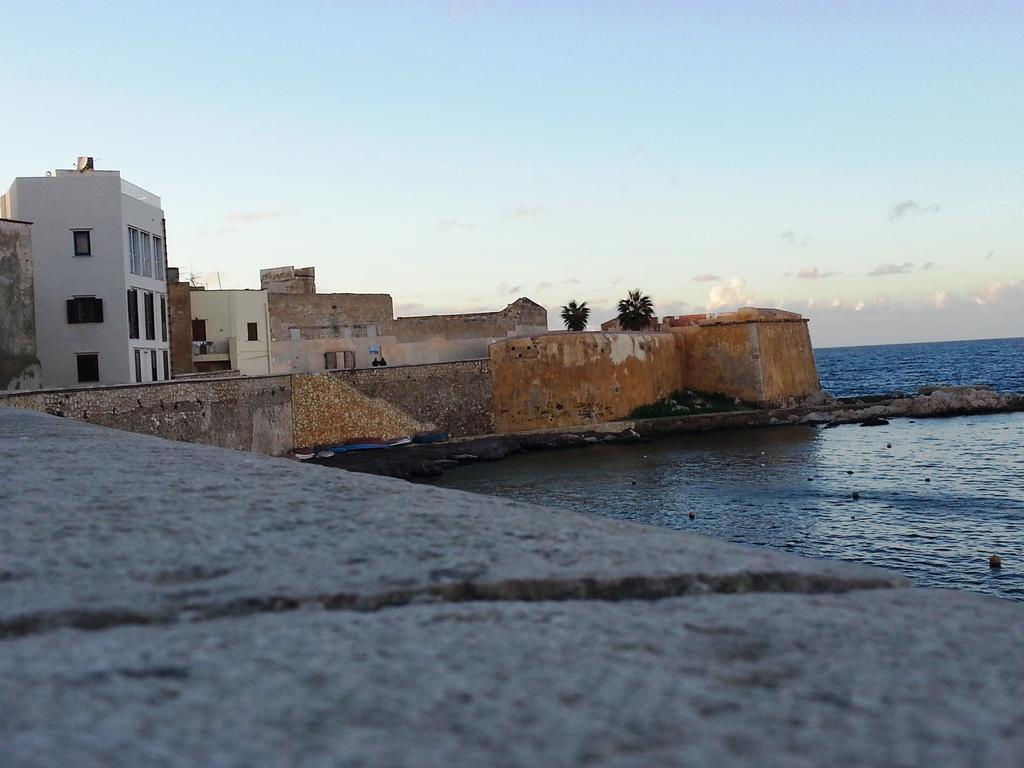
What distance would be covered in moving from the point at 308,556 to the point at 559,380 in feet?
103

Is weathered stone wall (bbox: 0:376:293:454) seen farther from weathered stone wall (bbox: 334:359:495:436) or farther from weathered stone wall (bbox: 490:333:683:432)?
weathered stone wall (bbox: 490:333:683:432)

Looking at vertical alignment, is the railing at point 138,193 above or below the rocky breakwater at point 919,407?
above

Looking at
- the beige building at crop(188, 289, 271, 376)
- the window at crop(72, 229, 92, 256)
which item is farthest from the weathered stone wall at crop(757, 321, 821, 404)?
the window at crop(72, 229, 92, 256)

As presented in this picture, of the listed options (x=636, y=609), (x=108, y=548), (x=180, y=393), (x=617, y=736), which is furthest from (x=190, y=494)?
(x=180, y=393)

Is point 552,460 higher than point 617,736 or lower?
lower

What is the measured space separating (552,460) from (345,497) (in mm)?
25528

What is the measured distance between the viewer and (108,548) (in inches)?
66.3

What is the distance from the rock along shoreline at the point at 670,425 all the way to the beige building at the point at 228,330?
746cm

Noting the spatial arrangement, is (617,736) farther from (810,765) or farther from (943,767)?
(943,767)

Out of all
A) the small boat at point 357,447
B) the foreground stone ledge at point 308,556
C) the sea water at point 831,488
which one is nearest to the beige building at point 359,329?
the small boat at point 357,447

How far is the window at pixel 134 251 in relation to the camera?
81.0 feet

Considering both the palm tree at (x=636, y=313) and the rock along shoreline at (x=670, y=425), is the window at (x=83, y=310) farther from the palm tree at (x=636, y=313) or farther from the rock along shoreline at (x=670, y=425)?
the palm tree at (x=636, y=313)

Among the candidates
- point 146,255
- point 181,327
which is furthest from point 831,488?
point 181,327

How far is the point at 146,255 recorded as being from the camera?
84.5 ft
